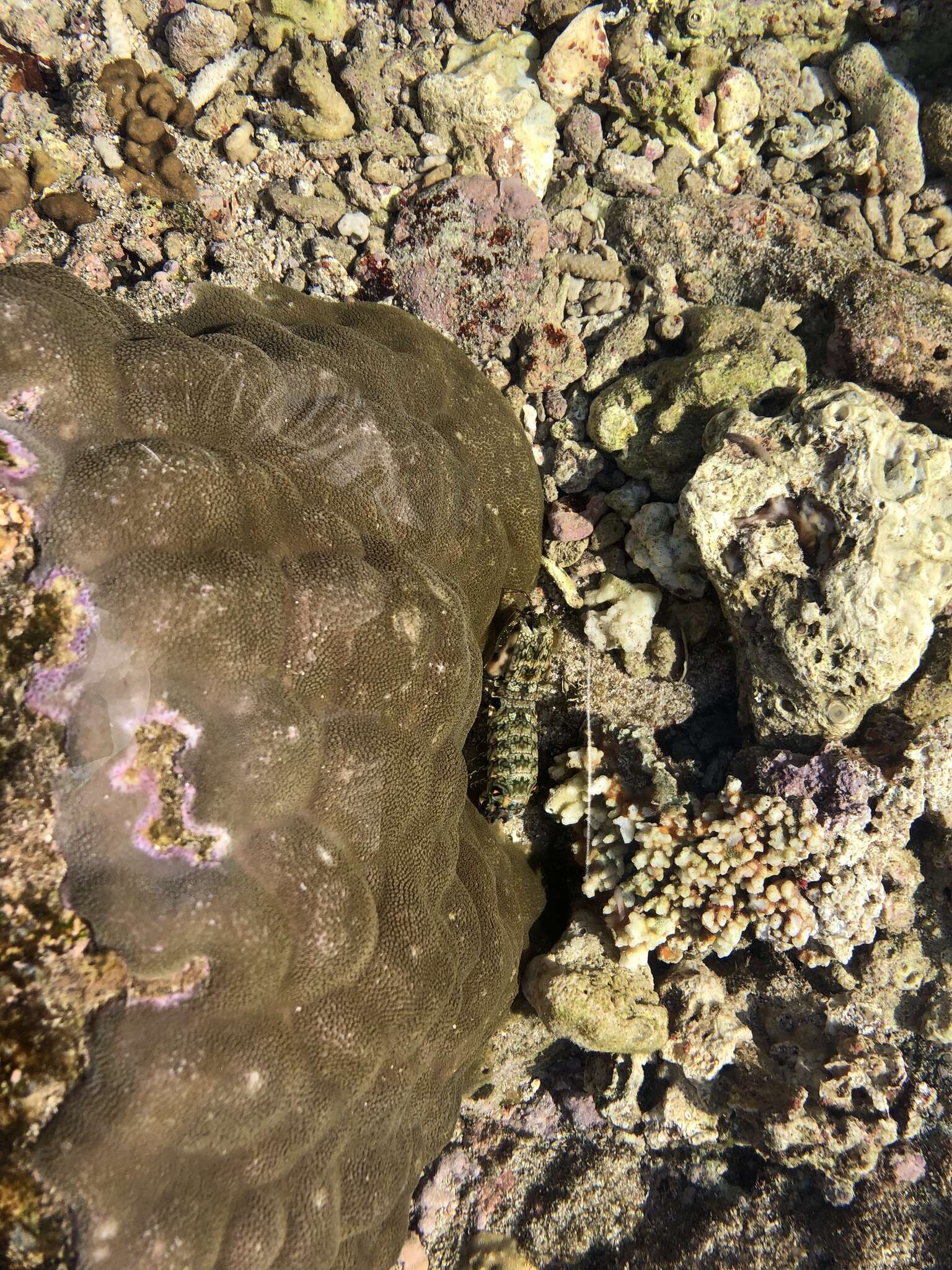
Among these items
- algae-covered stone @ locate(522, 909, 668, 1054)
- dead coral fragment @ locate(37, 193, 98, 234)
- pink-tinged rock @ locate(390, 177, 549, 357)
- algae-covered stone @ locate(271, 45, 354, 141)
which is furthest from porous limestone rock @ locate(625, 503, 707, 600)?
dead coral fragment @ locate(37, 193, 98, 234)

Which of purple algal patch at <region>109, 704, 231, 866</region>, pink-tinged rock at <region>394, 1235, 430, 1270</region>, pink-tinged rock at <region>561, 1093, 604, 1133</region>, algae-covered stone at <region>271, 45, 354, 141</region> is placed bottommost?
pink-tinged rock at <region>394, 1235, 430, 1270</region>

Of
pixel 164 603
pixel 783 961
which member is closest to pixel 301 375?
pixel 164 603

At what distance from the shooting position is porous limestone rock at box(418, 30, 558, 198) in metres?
3.85

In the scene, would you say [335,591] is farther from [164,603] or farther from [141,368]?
[141,368]

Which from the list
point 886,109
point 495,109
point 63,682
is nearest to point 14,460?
point 63,682

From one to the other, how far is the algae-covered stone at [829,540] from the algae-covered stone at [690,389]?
10.7 inches

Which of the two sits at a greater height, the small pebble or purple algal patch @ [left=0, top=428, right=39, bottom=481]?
the small pebble

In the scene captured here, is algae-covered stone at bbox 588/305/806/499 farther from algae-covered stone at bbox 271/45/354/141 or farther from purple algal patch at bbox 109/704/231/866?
purple algal patch at bbox 109/704/231/866

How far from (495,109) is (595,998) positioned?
16.7 feet

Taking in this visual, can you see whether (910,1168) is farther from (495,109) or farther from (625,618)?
(495,109)

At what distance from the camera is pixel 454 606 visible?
2.98 meters

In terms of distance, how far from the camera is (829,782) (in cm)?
346

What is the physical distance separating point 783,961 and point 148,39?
658 centimetres

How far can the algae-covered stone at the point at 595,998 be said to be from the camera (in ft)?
11.2
